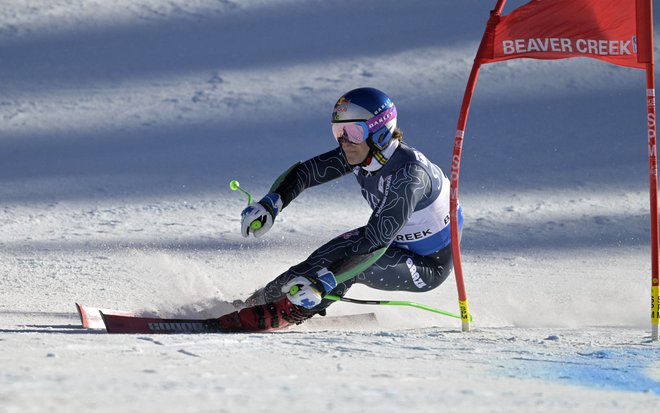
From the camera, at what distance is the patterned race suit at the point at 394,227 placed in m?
4.79

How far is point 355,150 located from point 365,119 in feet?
0.61

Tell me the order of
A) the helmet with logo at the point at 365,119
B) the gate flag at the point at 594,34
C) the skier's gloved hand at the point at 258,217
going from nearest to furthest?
the gate flag at the point at 594,34 → the helmet with logo at the point at 365,119 → the skier's gloved hand at the point at 258,217

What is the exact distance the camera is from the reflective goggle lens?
4.98 metres

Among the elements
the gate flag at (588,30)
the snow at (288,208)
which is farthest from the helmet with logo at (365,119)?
the snow at (288,208)

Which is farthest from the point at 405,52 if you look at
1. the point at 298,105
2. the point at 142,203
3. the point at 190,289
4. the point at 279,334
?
the point at 279,334

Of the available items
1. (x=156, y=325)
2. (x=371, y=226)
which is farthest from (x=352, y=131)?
(x=156, y=325)

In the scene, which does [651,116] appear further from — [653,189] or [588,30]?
[588,30]

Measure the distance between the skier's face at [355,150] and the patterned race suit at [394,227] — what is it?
11 cm

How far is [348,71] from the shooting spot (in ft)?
41.9

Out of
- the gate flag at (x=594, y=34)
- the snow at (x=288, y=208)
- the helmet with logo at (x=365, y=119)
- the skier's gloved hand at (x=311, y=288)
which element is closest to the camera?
the snow at (x=288, y=208)

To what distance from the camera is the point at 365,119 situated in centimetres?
497

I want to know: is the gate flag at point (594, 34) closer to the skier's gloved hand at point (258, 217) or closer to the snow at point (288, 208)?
the skier's gloved hand at point (258, 217)

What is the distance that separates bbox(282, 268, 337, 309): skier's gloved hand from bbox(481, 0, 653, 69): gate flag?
1369 millimetres

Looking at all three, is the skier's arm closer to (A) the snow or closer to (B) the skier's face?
(B) the skier's face
